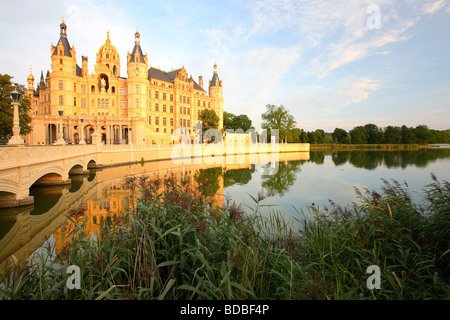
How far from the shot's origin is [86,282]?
2.69m

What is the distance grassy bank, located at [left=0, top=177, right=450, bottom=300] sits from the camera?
7.83 feet

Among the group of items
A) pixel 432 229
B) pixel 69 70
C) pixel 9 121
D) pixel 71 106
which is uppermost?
pixel 69 70

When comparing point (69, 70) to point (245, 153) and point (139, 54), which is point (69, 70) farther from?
point (245, 153)

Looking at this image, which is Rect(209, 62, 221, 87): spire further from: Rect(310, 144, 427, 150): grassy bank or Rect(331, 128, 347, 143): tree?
Rect(331, 128, 347, 143): tree

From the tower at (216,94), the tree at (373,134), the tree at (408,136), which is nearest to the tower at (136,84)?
the tower at (216,94)

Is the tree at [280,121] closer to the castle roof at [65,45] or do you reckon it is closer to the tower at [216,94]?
the tower at [216,94]

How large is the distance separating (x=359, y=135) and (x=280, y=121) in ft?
118

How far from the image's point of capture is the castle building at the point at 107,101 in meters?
36.8

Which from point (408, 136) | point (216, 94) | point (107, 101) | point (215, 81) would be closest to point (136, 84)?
point (107, 101)

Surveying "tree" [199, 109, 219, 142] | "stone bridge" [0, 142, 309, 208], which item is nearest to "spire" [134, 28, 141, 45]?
"tree" [199, 109, 219, 142]

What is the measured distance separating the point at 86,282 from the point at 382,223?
4.26 metres

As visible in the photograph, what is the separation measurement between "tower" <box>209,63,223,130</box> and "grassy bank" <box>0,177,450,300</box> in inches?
2176

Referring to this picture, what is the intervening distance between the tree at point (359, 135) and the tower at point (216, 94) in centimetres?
4565

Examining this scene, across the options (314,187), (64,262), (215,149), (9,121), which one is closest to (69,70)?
(9,121)
